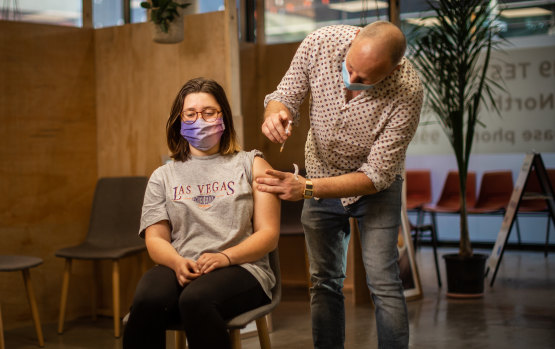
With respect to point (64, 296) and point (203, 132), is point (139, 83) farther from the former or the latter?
point (203, 132)

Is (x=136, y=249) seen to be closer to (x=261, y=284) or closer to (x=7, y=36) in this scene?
(x=7, y=36)

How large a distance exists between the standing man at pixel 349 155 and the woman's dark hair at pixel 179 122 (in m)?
0.18

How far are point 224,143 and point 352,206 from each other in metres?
0.52

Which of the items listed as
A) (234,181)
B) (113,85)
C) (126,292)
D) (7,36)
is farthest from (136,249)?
(234,181)

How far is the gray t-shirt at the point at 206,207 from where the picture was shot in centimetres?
228

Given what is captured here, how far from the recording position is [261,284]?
7.27 ft

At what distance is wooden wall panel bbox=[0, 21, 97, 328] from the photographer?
13.2ft

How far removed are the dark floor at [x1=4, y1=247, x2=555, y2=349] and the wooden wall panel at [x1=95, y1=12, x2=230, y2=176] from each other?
1082mm

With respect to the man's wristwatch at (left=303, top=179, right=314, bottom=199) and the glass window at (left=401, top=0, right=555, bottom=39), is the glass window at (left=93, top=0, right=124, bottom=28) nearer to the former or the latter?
the man's wristwatch at (left=303, top=179, right=314, bottom=199)

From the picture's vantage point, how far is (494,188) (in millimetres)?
6730

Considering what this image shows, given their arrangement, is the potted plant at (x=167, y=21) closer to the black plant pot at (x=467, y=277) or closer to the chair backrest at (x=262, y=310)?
the chair backrest at (x=262, y=310)

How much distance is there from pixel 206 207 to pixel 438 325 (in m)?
2.07

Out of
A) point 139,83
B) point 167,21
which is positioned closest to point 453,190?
point 139,83

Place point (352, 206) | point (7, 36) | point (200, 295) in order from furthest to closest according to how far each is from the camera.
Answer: point (7, 36) < point (352, 206) < point (200, 295)
